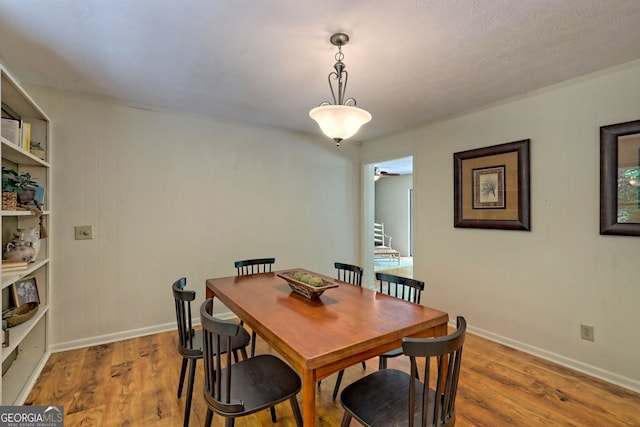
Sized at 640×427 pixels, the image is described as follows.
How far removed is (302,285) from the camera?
1.92 metres

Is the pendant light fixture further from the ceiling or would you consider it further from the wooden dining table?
the wooden dining table

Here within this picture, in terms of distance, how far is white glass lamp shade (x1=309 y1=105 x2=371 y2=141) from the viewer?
1.75 metres

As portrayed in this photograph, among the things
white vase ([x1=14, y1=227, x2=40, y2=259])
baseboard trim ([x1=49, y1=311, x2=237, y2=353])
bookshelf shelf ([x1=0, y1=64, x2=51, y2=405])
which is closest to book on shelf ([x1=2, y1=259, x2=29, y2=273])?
bookshelf shelf ([x1=0, y1=64, x2=51, y2=405])

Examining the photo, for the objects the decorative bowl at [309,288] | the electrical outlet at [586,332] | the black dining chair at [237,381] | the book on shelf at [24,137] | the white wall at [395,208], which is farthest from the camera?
the white wall at [395,208]

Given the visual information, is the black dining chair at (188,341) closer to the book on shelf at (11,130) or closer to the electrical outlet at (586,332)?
the book on shelf at (11,130)

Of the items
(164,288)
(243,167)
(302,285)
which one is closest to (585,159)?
(302,285)

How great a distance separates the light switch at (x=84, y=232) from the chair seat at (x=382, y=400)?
8.86 ft

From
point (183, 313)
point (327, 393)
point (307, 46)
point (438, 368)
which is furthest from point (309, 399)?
point (307, 46)

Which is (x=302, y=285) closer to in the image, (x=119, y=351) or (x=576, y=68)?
(x=119, y=351)

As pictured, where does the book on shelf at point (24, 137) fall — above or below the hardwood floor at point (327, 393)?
above

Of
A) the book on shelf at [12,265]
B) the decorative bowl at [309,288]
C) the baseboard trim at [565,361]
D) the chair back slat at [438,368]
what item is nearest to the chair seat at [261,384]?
the decorative bowl at [309,288]

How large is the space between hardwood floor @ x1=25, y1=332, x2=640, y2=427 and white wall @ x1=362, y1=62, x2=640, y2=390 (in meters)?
0.26

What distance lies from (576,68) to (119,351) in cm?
433

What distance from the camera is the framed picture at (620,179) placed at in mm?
2127
